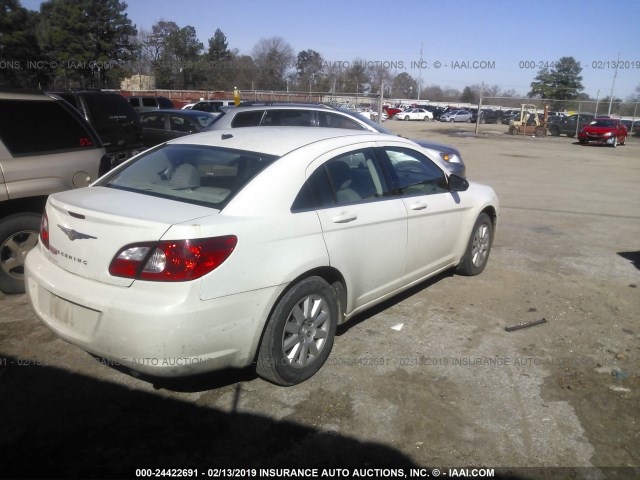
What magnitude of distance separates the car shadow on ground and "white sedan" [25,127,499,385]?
1.29ft

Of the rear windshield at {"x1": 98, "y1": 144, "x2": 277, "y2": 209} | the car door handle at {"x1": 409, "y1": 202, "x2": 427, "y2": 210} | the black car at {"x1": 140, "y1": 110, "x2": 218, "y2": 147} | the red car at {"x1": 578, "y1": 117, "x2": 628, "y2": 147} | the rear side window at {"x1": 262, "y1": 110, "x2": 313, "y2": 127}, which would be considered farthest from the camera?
the red car at {"x1": 578, "y1": 117, "x2": 628, "y2": 147}

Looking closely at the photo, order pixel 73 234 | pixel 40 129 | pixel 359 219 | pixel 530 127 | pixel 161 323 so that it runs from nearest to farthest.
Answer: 1. pixel 161 323
2. pixel 73 234
3. pixel 359 219
4. pixel 40 129
5. pixel 530 127

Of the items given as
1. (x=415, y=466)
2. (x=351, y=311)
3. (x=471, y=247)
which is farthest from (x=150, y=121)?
(x=415, y=466)

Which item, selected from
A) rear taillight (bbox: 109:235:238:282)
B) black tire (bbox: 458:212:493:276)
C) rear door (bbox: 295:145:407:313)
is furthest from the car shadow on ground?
black tire (bbox: 458:212:493:276)

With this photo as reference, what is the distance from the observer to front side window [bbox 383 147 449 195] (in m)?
4.47

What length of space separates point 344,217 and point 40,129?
11.1 ft

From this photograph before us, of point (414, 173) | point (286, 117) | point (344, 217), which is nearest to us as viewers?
point (344, 217)

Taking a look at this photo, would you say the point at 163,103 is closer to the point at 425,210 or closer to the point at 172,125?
the point at 172,125

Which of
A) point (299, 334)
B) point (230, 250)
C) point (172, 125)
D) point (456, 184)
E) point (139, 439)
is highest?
point (172, 125)

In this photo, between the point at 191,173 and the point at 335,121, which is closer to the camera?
the point at 191,173

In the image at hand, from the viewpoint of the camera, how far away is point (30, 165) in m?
4.81

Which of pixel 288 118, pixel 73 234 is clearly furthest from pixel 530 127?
pixel 73 234

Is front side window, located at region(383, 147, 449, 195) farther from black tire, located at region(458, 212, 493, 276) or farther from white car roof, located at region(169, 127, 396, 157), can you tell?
black tire, located at region(458, 212, 493, 276)

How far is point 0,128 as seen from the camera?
4746 millimetres
